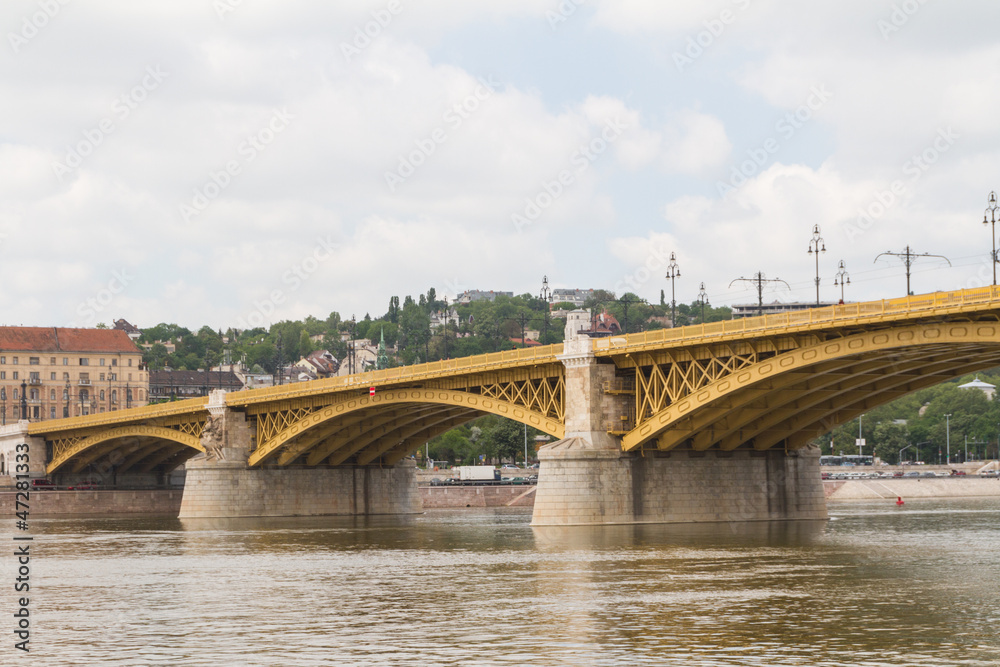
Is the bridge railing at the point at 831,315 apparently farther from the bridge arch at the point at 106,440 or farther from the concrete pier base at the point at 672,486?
the bridge arch at the point at 106,440

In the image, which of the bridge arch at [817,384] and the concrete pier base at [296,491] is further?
the concrete pier base at [296,491]

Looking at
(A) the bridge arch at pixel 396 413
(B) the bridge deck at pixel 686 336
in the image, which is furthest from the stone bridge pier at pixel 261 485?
(B) the bridge deck at pixel 686 336

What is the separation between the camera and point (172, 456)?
142 metres

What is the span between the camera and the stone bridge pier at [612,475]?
70.7m

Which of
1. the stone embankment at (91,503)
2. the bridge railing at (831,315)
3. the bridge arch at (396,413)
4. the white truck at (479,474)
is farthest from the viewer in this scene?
the white truck at (479,474)

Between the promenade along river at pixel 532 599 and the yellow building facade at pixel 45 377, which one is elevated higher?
the yellow building facade at pixel 45 377

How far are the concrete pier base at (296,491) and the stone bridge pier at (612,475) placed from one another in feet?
111

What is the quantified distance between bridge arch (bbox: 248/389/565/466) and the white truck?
110 ft

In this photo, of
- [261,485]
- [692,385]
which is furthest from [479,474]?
[692,385]

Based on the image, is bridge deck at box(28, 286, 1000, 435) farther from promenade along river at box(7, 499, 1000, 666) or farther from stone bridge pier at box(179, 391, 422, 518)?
promenade along river at box(7, 499, 1000, 666)

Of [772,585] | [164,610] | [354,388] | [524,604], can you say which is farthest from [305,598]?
[354,388]

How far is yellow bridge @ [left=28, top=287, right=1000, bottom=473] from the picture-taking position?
57.3 m

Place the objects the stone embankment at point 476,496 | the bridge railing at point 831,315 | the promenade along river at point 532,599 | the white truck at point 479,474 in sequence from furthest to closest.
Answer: the white truck at point 479,474
the stone embankment at point 476,496
the bridge railing at point 831,315
the promenade along river at point 532,599

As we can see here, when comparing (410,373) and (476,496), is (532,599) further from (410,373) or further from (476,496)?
(476,496)
